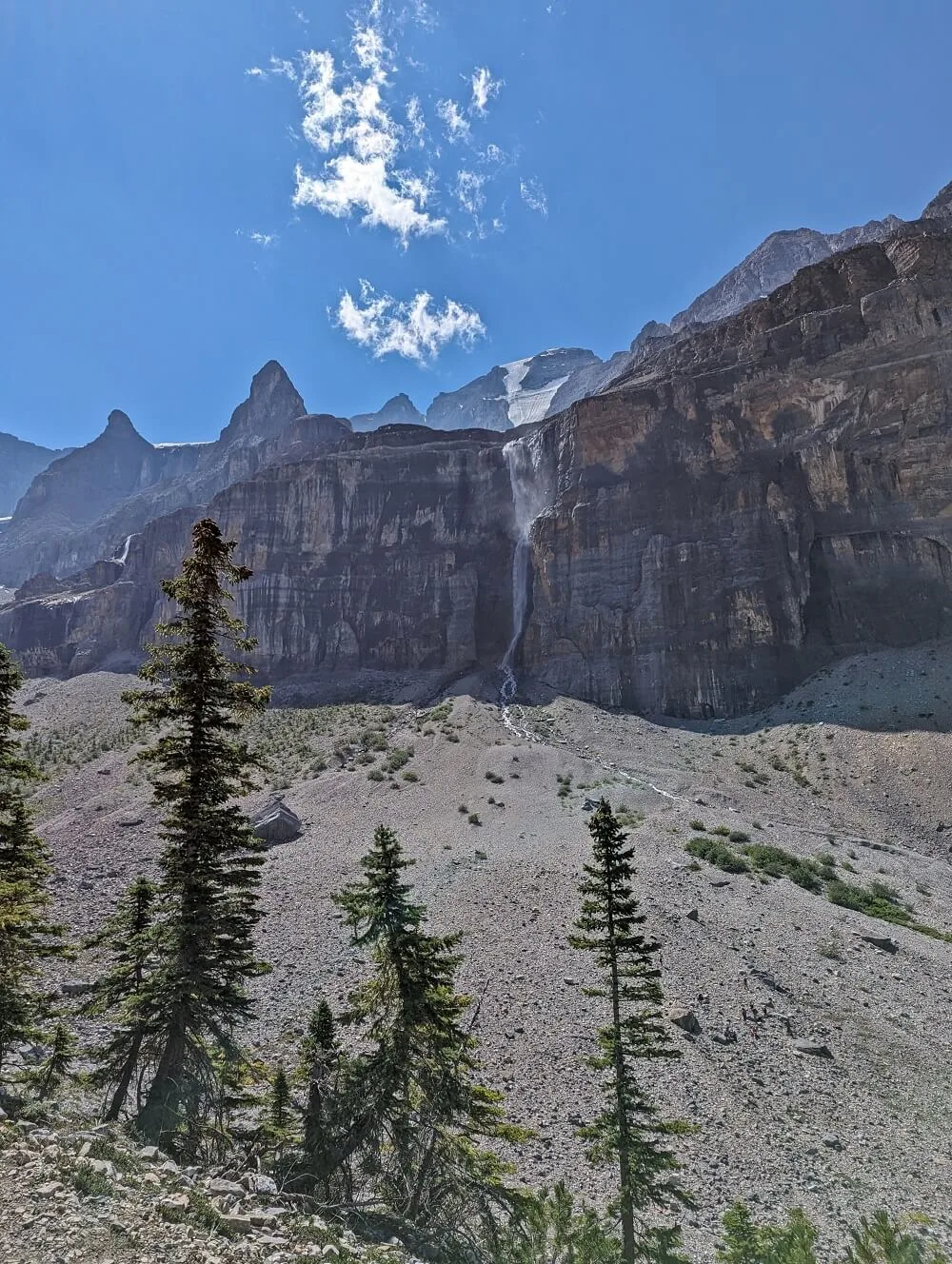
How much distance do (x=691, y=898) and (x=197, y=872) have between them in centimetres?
1791

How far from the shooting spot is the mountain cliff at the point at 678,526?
50781 mm

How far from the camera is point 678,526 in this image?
59.9m

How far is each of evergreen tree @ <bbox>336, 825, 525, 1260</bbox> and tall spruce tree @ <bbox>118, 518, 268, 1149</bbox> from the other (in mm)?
1702

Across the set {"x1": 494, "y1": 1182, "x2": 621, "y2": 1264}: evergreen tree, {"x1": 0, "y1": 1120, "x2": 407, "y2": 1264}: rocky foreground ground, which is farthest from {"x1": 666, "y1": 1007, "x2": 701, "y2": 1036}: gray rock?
{"x1": 0, "y1": 1120, "x2": 407, "y2": 1264}: rocky foreground ground

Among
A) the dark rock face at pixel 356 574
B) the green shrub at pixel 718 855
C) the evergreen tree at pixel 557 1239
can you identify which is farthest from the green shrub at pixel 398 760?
the evergreen tree at pixel 557 1239

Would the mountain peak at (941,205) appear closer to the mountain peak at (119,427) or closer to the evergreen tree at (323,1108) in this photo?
the evergreen tree at (323,1108)

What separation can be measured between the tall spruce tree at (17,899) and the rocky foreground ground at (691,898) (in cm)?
72

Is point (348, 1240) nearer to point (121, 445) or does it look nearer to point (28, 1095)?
point (28, 1095)

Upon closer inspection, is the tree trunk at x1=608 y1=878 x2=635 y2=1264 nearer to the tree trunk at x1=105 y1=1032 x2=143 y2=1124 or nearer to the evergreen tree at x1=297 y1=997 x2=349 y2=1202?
the evergreen tree at x1=297 y1=997 x2=349 y2=1202

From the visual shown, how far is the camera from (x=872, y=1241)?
941 cm

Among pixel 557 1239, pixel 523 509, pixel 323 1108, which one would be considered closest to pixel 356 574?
pixel 523 509

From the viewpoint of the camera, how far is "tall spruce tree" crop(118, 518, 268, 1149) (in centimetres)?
851

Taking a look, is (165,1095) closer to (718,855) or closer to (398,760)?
(718,855)

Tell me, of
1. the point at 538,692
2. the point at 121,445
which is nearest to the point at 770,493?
the point at 538,692
